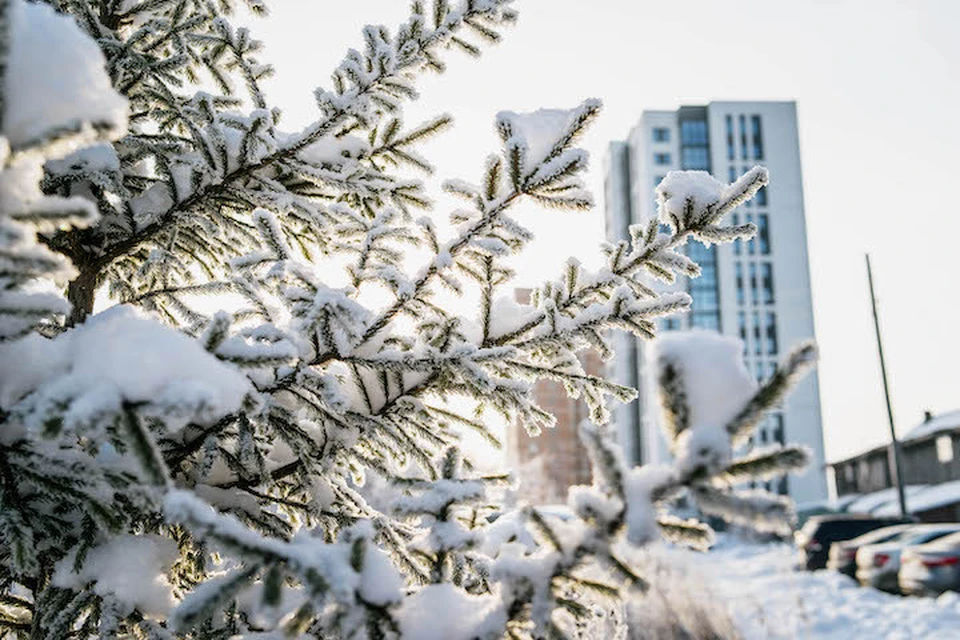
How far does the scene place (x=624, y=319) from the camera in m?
2.16

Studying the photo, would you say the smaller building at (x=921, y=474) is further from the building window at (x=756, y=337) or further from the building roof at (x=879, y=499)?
the building window at (x=756, y=337)

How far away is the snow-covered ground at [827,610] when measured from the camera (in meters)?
7.82

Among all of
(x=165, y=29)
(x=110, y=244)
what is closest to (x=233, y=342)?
(x=110, y=244)

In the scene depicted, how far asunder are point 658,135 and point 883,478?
33180 millimetres

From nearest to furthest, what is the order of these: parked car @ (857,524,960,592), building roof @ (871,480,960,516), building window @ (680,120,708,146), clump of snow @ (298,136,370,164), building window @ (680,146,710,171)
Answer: clump of snow @ (298,136,370,164) < parked car @ (857,524,960,592) < building roof @ (871,480,960,516) < building window @ (680,146,710,171) < building window @ (680,120,708,146)

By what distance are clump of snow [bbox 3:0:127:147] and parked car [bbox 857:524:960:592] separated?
1404cm

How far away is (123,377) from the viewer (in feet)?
3.77

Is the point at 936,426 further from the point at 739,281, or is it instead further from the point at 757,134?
the point at 757,134

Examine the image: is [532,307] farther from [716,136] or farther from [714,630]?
[716,136]

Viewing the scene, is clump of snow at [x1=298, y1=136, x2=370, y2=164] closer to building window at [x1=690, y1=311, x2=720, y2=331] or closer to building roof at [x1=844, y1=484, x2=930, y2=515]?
building roof at [x1=844, y1=484, x2=930, y2=515]

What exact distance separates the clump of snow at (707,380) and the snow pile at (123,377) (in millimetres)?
722

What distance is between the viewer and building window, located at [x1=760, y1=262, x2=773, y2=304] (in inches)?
2249

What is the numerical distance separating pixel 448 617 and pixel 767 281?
6109cm

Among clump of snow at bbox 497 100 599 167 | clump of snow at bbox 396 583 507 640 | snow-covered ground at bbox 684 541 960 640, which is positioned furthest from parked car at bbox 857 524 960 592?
clump of snow at bbox 396 583 507 640
